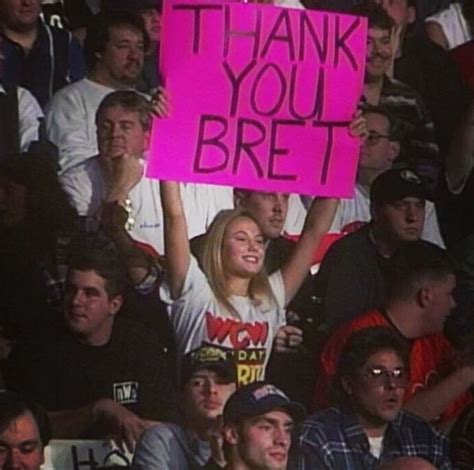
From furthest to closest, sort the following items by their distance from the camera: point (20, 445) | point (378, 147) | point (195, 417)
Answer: point (378, 147) < point (195, 417) < point (20, 445)

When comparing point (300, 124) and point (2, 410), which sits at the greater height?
point (300, 124)

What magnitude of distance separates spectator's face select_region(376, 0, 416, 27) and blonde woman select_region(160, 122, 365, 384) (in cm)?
35

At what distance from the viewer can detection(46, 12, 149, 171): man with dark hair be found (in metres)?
2.25

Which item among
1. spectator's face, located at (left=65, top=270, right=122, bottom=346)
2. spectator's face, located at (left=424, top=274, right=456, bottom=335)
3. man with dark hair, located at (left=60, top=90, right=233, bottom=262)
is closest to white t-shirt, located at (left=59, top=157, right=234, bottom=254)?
man with dark hair, located at (left=60, top=90, right=233, bottom=262)

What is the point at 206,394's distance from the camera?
2.32 meters

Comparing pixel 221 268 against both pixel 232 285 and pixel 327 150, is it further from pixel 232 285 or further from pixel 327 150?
pixel 327 150

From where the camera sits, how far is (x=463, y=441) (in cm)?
247

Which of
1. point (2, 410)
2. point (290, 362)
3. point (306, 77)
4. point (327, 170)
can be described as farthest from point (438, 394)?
point (2, 410)

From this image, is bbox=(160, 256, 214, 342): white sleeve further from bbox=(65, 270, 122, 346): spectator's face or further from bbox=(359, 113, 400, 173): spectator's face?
bbox=(359, 113, 400, 173): spectator's face

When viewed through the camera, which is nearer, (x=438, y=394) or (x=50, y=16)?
(x=50, y=16)

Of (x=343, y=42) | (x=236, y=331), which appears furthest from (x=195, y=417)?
(x=343, y=42)

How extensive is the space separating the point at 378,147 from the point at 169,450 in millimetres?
637

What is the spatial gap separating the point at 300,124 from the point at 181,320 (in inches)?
15.4

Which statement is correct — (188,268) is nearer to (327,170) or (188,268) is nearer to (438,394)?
(327,170)
